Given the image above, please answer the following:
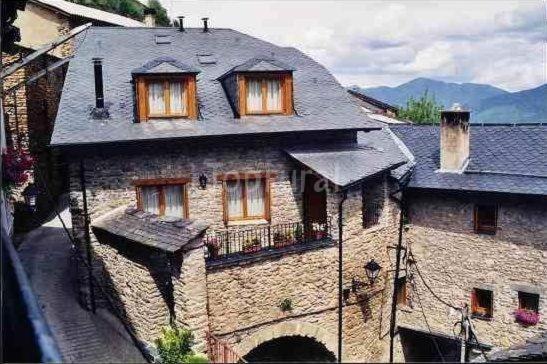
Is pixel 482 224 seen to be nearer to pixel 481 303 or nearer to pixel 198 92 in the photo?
pixel 481 303

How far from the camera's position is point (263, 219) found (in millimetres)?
17703

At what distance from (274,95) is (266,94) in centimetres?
29

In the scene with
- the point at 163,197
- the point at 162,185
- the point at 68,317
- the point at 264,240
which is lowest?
the point at 68,317

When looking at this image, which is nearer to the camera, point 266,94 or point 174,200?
point 174,200

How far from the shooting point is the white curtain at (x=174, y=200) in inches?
648

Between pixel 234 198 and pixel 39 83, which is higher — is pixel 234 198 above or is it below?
below

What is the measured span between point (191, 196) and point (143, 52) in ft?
19.4

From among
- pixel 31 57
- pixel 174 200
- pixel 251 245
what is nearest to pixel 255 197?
pixel 251 245

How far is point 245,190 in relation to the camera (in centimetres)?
1741

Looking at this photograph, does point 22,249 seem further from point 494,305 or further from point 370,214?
point 494,305

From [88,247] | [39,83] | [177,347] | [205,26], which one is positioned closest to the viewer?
[177,347]

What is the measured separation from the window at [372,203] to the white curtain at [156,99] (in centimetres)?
767

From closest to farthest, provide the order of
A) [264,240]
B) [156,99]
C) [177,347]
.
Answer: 1. [177,347]
2. [156,99]
3. [264,240]

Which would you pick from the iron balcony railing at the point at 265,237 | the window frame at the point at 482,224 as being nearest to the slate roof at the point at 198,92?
the iron balcony railing at the point at 265,237
